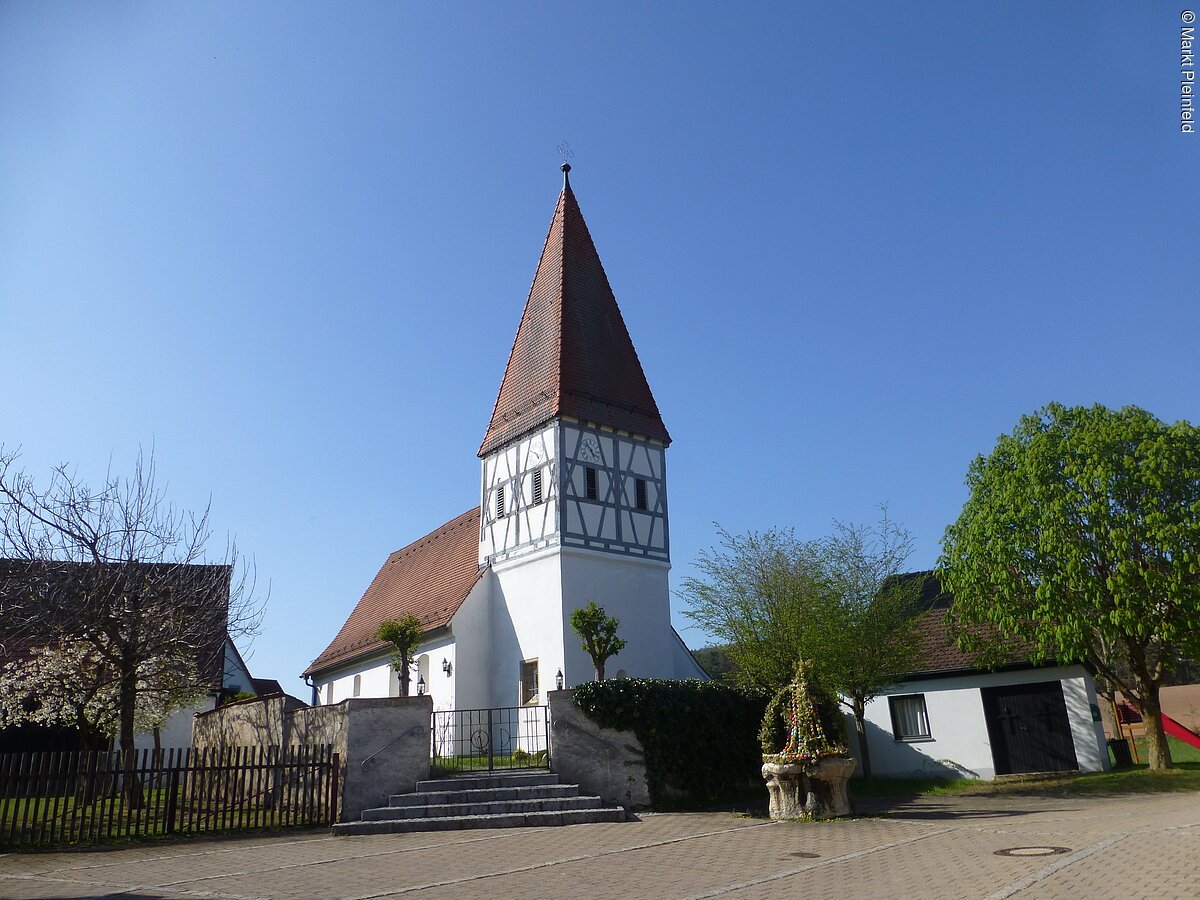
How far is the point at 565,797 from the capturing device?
1468 cm

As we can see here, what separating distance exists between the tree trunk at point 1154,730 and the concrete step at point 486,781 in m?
13.1

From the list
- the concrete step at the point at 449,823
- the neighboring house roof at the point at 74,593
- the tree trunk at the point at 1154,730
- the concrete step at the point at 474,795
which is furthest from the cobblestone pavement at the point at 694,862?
the neighboring house roof at the point at 74,593

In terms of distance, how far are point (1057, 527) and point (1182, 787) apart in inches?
209

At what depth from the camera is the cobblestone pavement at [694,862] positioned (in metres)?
8.23

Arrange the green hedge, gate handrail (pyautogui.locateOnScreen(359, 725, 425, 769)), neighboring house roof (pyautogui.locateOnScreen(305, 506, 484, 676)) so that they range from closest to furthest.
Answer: gate handrail (pyautogui.locateOnScreen(359, 725, 425, 769)) < the green hedge < neighboring house roof (pyautogui.locateOnScreen(305, 506, 484, 676))

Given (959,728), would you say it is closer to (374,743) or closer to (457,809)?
(457,809)

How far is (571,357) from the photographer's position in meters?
27.1

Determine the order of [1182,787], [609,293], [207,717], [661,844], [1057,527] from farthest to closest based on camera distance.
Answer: [609,293]
[207,717]
[1057,527]
[1182,787]
[661,844]

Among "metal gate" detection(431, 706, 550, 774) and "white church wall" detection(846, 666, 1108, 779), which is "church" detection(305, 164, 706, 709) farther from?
"white church wall" detection(846, 666, 1108, 779)

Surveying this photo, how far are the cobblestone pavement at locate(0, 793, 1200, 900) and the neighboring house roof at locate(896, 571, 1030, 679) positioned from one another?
23.5 ft

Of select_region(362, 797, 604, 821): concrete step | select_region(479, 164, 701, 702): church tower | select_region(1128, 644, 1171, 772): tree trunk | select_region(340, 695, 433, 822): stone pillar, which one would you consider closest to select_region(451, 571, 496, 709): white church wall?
select_region(479, 164, 701, 702): church tower

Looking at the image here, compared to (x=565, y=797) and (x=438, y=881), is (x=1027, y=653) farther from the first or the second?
(x=438, y=881)

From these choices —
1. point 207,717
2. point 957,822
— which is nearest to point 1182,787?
point 957,822

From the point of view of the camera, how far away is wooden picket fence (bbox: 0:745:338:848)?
12898 mm
